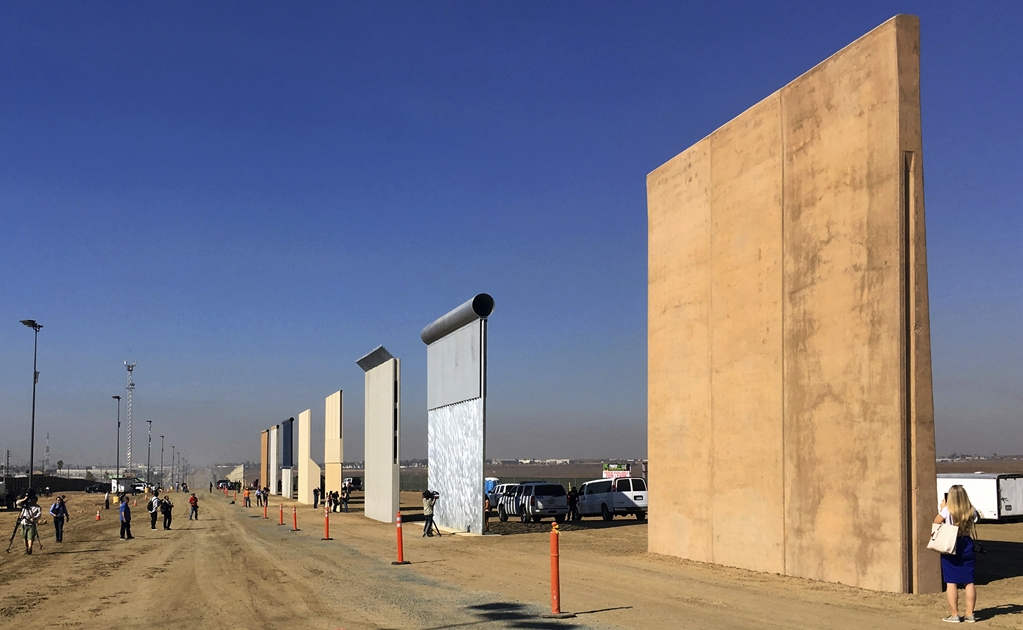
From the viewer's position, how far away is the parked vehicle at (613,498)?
36969mm

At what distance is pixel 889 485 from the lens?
43.4ft

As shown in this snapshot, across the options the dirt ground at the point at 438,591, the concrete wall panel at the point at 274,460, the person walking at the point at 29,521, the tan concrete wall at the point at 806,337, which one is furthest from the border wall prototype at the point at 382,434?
the concrete wall panel at the point at 274,460

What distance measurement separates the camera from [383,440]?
40.1 metres

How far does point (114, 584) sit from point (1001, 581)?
621 inches

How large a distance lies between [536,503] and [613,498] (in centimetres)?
345

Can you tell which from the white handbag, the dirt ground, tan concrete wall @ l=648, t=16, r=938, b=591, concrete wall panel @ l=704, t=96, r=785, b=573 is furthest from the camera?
concrete wall panel @ l=704, t=96, r=785, b=573

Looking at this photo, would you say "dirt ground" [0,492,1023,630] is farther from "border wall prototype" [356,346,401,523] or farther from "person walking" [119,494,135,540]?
"border wall prototype" [356,346,401,523]

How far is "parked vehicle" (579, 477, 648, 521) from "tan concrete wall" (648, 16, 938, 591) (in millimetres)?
16513

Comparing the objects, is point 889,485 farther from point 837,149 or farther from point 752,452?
point 837,149

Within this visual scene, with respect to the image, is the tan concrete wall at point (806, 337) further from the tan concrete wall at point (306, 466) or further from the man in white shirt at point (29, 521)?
the tan concrete wall at point (306, 466)

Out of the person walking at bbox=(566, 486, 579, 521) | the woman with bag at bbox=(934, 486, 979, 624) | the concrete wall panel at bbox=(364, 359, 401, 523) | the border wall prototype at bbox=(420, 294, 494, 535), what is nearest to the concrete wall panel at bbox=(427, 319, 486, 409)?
the border wall prototype at bbox=(420, 294, 494, 535)

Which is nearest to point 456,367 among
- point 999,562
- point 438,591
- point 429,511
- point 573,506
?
point 429,511

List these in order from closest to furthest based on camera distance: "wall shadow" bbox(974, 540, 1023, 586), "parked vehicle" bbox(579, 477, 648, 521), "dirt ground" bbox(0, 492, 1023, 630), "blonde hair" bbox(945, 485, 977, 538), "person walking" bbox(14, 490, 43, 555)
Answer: "blonde hair" bbox(945, 485, 977, 538), "dirt ground" bbox(0, 492, 1023, 630), "wall shadow" bbox(974, 540, 1023, 586), "person walking" bbox(14, 490, 43, 555), "parked vehicle" bbox(579, 477, 648, 521)

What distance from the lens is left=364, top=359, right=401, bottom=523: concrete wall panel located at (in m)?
37.7
